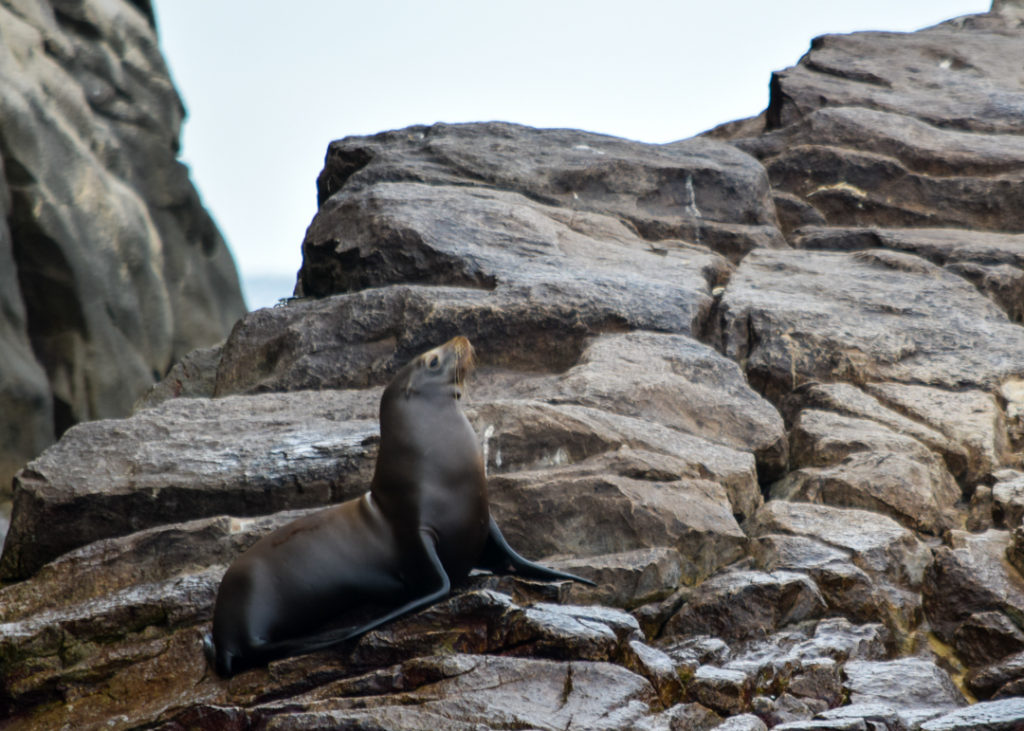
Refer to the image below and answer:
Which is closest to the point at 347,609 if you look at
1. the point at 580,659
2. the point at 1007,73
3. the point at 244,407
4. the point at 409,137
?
the point at 580,659

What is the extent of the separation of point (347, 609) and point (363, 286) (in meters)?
3.38

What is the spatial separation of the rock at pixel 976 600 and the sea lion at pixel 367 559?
1390mm

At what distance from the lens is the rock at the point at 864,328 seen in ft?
19.4

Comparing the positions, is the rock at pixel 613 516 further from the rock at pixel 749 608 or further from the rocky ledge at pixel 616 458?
the rock at pixel 749 608

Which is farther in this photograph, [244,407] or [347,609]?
[244,407]

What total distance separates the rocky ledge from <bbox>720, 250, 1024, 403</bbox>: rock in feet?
0.07

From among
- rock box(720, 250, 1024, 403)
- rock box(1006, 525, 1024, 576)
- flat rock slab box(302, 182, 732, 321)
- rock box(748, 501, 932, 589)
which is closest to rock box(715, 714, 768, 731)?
rock box(748, 501, 932, 589)

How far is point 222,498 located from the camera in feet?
15.1

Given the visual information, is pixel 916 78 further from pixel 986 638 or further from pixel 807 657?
pixel 807 657

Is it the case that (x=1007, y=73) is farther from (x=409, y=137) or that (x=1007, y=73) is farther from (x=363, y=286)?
(x=363, y=286)

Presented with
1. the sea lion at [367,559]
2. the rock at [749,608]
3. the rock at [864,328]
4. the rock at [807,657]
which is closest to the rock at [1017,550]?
the rock at [807,657]

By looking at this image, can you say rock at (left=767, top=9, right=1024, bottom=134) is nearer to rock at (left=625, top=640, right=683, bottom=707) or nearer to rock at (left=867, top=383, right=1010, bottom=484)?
rock at (left=867, top=383, right=1010, bottom=484)

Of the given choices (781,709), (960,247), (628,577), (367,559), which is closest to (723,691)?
(781,709)

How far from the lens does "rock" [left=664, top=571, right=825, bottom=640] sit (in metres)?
3.77
